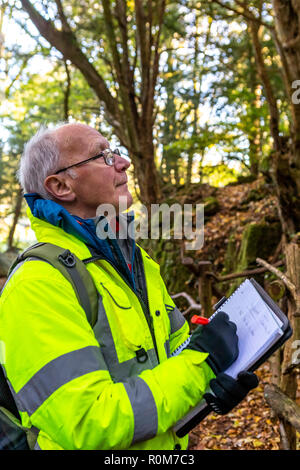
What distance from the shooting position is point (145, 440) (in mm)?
1406

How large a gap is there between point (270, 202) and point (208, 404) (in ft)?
25.4

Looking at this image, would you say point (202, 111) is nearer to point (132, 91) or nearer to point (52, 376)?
point (132, 91)

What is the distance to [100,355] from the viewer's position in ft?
4.60

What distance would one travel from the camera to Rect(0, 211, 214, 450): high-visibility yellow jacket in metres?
1.28

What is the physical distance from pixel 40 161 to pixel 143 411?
132 centimetres

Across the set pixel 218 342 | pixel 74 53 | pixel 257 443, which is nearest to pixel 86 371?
pixel 218 342

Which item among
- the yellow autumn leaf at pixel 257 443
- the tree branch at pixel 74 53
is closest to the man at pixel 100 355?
the yellow autumn leaf at pixel 257 443

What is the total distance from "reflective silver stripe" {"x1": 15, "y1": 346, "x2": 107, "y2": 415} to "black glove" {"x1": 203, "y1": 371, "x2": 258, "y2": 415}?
1.53 ft

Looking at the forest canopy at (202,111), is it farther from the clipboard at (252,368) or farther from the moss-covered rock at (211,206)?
the clipboard at (252,368)

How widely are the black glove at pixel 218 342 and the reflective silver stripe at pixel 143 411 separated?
0.27m

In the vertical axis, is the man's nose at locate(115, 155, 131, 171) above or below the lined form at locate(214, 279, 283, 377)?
above

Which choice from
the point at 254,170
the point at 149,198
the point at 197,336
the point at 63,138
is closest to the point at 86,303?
the point at 197,336

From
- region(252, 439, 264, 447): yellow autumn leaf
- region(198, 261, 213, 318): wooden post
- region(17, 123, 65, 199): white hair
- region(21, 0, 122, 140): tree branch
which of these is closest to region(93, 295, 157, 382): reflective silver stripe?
region(17, 123, 65, 199): white hair

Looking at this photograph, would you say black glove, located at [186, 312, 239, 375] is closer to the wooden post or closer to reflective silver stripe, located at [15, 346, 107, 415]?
reflective silver stripe, located at [15, 346, 107, 415]
